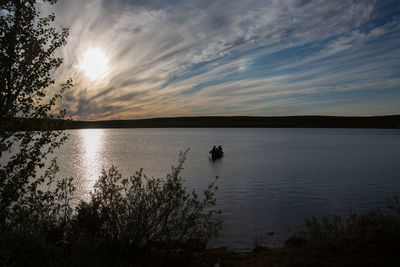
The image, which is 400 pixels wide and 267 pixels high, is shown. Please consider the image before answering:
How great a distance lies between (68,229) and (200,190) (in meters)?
14.0

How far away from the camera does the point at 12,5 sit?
23.0 ft

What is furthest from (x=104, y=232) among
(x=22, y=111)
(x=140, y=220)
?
(x=22, y=111)

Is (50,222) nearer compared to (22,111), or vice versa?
(22,111)

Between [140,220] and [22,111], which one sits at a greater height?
[22,111]

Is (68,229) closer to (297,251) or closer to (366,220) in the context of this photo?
(297,251)

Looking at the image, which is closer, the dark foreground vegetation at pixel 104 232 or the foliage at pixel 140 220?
the dark foreground vegetation at pixel 104 232

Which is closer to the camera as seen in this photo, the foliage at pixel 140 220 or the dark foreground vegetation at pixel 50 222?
the dark foreground vegetation at pixel 50 222

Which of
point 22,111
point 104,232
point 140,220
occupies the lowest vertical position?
point 104,232

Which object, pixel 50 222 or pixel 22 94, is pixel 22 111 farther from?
pixel 50 222

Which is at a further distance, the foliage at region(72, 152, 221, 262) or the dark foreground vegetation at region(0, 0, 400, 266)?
the foliage at region(72, 152, 221, 262)

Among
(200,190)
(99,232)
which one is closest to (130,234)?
(99,232)

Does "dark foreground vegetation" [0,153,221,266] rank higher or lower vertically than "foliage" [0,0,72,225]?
lower

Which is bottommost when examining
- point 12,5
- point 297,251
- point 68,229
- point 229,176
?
point 229,176

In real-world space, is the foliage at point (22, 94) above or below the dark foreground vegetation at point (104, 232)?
above
